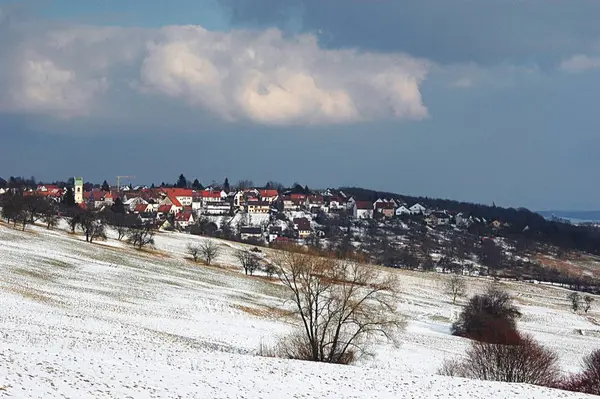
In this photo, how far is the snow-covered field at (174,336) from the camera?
19766 millimetres

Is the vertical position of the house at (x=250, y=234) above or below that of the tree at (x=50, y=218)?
below

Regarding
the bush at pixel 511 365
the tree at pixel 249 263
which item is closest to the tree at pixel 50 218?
the tree at pixel 249 263

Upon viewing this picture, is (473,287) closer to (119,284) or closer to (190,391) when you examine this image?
(119,284)

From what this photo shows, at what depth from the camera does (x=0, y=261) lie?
57156 mm

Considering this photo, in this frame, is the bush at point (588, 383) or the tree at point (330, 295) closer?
the bush at point (588, 383)

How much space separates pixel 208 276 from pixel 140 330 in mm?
42313

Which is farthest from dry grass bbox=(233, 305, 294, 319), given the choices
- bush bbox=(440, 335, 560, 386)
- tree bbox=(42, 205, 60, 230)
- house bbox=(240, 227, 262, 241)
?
house bbox=(240, 227, 262, 241)

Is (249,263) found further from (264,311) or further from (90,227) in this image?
(264,311)

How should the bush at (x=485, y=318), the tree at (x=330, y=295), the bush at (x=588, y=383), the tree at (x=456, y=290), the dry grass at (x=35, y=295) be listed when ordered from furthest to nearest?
the tree at (x=456, y=290)
the bush at (x=485, y=318)
the dry grass at (x=35, y=295)
the tree at (x=330, y=295)
the bush at (x=588, y=383)

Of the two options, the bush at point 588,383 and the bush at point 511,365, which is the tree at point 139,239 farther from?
the bush at point 588,383

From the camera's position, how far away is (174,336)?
118 feet

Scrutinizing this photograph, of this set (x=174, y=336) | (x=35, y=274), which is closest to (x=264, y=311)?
(x=174, y=336)

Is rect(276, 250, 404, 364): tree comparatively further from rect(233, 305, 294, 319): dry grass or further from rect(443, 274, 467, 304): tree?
rect(443, 274, 467, 304): tree

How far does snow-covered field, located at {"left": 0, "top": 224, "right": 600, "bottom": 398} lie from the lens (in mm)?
19766
